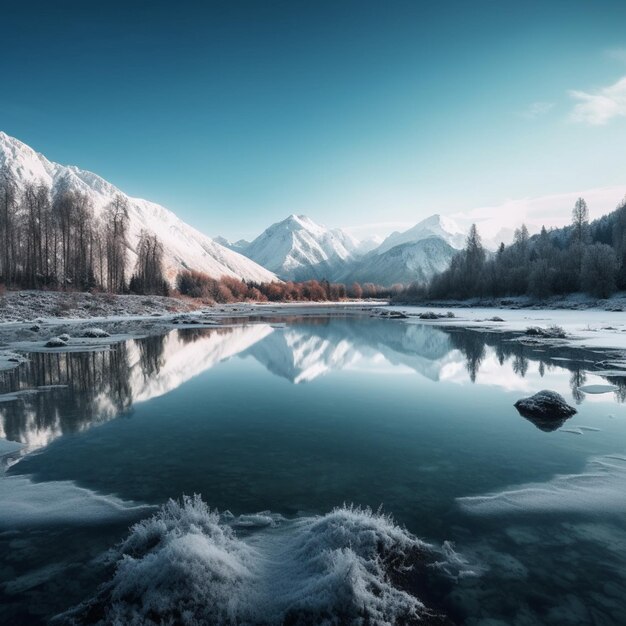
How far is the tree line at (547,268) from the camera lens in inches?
3118

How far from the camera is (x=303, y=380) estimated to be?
20875 millimetres

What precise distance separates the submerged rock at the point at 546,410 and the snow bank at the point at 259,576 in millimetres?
9116

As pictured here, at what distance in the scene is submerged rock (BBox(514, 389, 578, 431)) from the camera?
13156 mm

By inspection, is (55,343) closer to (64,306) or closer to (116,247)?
(64,306)

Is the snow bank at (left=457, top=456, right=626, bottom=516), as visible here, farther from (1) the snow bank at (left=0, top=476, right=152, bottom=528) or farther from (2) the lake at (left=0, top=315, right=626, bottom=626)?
(1) the snow bank at (left=0, top=476, right=152, bottom=528)

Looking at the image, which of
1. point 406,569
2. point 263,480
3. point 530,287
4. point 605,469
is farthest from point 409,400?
point 530,287

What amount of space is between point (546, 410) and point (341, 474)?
8557 millimetres

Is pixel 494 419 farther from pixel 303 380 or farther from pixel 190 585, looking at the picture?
pixel 190 585

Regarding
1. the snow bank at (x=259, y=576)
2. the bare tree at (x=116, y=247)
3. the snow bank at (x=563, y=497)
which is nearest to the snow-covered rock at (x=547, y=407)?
the snow bank at (x=563, y=497)

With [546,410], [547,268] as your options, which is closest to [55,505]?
[546,410]

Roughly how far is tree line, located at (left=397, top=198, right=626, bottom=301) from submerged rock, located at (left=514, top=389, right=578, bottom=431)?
264 ft

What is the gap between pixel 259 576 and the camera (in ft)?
18.0

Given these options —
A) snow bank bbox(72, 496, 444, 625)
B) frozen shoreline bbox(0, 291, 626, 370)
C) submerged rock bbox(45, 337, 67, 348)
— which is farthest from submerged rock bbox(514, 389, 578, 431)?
submerged rock bbox(45, 337, 67, 348)

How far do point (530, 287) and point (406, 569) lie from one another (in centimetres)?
10484
